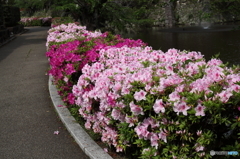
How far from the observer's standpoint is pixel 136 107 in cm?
323

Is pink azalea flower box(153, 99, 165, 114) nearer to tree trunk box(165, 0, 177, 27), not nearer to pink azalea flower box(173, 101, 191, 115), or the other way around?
pink azalea flower box(173, 101, 191, 115)

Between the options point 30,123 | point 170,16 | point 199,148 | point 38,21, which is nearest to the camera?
point 199,148

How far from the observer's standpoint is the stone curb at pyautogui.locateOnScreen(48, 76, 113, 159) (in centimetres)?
397

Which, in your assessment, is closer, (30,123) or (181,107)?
(181,107)

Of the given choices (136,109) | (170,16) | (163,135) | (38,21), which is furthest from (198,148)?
(38,21)

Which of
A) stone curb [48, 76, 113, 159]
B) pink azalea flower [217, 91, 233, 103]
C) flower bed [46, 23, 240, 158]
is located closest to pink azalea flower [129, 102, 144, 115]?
flower bed [46, 23, 240, 158]

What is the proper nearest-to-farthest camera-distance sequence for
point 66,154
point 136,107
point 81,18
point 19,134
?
point 136,107 < point 66,154 < point 19,134 < point 81,18

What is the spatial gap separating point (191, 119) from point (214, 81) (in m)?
0.65

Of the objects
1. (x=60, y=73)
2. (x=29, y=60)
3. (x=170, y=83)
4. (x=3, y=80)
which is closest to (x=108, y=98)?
(x=170, y=83)

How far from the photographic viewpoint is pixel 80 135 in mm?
4598

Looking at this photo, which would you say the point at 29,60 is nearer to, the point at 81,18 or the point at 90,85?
the point at 81,18

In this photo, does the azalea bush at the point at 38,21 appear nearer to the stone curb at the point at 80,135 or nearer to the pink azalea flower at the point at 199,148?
the stone curb at the point at 80,135

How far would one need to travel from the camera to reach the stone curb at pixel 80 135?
156 inches

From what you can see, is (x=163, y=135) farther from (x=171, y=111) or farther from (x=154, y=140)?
(x=171, y=111)
